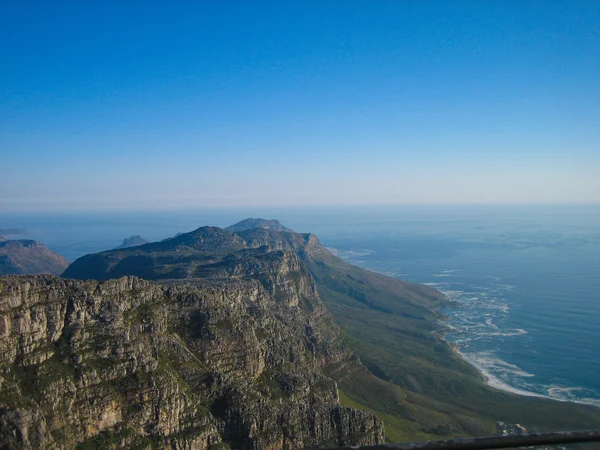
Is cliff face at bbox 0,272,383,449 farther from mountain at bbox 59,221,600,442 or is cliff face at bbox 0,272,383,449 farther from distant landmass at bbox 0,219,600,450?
mountain at bbox 59,221,600,442

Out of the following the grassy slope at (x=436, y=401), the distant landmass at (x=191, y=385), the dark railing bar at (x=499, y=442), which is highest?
the dark railing bar at (x=499, y=442)

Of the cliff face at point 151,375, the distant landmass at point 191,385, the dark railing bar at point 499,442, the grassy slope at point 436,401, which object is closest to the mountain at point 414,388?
the grassy slope at point 436,401

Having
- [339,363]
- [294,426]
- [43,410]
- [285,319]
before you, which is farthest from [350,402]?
[43,410]

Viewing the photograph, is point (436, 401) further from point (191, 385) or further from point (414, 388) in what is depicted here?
point (191, 385)

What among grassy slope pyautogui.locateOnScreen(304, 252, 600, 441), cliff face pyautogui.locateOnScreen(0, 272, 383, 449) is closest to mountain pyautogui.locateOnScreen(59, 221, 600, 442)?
grassy slope pyautogui.locateOnScreen(304, 252, 600, 441)

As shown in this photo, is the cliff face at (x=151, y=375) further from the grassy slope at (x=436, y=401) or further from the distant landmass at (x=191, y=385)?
the grassy slope at (x=436, y=401)

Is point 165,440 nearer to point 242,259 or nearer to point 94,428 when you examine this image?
point 94,428
